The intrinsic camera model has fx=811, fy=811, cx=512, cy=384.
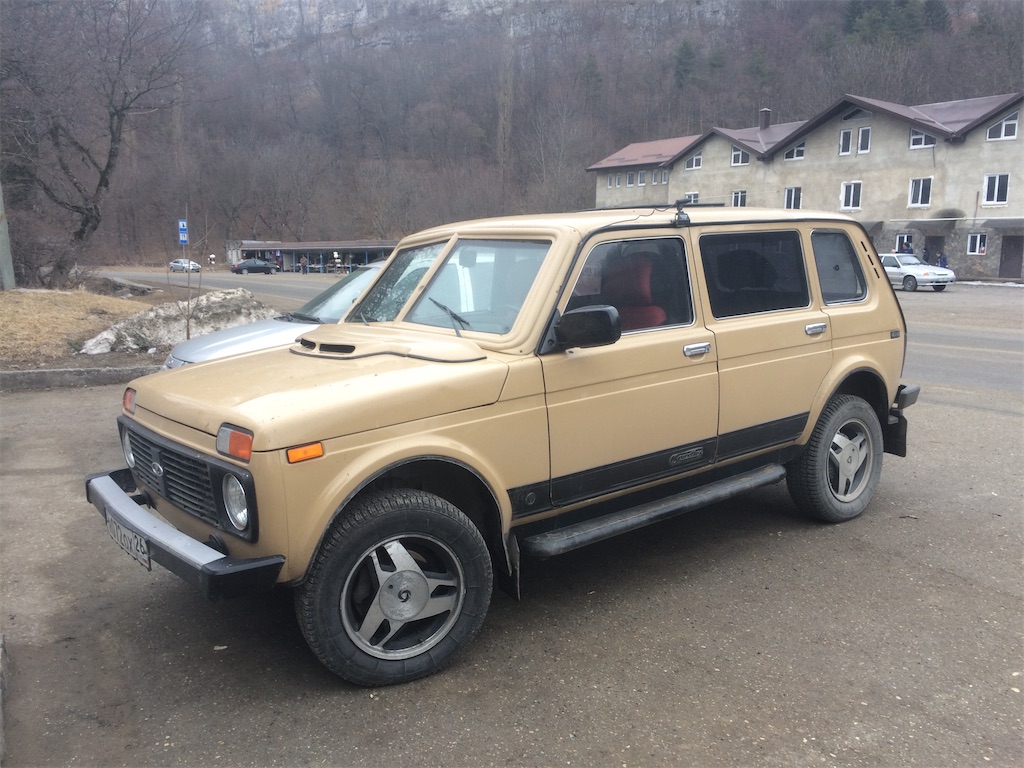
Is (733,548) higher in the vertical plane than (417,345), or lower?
lower

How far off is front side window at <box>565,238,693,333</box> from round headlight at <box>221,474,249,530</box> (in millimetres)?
1718

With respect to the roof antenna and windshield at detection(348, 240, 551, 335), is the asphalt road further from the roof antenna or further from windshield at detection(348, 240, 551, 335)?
the roof antenna

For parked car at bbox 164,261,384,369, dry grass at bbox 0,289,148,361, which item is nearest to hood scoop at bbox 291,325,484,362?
parked car at bbox 164,261,384,369

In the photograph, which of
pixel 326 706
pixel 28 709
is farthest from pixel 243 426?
pixel 28 709

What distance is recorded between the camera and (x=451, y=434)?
3.45 metres

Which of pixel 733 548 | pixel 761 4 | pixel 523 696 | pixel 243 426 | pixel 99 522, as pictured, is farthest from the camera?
pixel 761 4

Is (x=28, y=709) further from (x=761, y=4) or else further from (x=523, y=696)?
(x=761, y=4)

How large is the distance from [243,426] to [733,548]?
10.2 ft

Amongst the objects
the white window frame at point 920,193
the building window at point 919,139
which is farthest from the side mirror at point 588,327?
the building window at point 919,139

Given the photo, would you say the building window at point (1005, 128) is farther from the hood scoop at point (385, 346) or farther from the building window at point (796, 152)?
the hood scoop at point (385, 346)

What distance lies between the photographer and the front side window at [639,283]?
13.3 feet

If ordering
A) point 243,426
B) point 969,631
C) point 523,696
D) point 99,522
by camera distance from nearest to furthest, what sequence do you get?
point 243,426 → point 523,696 → point 969,631 → point 99,522

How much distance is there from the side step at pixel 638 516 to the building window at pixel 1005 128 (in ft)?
164

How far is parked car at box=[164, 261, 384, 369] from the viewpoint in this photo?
7031mm
